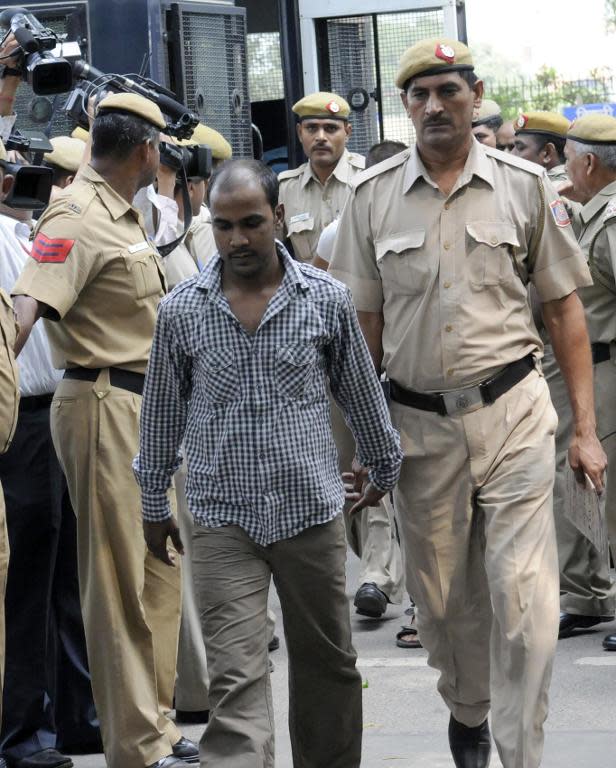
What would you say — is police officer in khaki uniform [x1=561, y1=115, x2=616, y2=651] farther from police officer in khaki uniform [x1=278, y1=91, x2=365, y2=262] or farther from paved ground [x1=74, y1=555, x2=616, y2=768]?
police officer in khaki uniform [x1=278, y1=91, x2=365, y2=262]

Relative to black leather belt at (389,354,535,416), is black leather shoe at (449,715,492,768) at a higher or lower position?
lower

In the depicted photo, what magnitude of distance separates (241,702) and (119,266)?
1.70 m

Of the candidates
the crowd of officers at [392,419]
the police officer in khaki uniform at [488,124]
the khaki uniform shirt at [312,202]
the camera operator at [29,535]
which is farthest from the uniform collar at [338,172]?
the camera operator at [29,535]

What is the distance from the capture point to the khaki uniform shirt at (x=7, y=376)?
15.0 feet

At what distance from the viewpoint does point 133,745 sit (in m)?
5.36

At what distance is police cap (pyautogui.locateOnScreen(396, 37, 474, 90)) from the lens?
16.7ft

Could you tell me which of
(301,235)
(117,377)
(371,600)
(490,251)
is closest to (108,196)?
(117,377)

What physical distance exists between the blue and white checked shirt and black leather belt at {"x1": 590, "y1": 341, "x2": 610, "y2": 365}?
2.85 meters

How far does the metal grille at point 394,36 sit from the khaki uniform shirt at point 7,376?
7.39m

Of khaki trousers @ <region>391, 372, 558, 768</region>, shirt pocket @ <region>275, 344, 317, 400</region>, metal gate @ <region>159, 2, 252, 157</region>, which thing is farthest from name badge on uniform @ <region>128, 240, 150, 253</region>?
metal gate @ <region>159, 2, 252, 157</region>

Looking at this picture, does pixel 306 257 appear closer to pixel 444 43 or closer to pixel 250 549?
pixel 444 43

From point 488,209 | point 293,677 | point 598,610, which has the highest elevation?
point 488,209

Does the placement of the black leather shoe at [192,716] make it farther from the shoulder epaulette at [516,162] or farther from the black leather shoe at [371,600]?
the shoulder epaulette at [516,162]

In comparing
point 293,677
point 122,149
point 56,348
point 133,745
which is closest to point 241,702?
point 293,677
